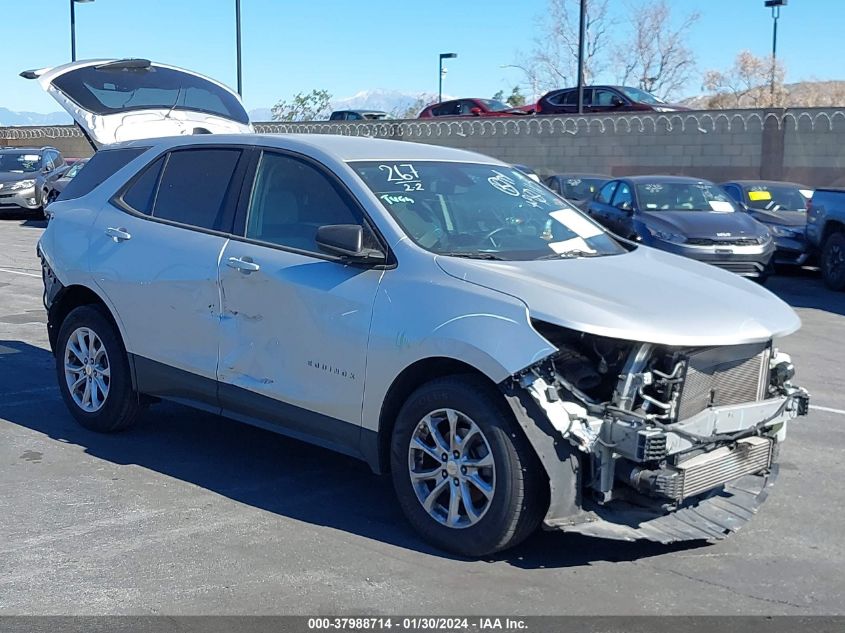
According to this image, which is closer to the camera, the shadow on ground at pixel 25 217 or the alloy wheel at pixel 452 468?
the alloy wheel at pixel 452 468

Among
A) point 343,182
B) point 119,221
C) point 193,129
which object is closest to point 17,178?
point 193,129

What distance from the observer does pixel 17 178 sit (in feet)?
83.4

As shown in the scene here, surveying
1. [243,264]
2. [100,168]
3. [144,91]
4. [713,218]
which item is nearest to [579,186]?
[713,218]

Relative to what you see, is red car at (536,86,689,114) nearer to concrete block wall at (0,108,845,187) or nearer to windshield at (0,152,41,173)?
concrete block wall at (0,108,845,187)

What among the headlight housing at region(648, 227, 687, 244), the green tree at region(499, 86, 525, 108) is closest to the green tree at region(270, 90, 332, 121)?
the green tree at region(499, 86, 525, 108)

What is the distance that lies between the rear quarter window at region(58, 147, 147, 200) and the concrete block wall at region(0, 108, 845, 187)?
20364 millimetres

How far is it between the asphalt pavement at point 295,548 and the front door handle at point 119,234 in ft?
4.22

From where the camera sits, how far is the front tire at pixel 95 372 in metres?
6.53

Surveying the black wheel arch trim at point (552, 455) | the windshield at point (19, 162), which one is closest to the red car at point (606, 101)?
the windshield at point (19, 162)

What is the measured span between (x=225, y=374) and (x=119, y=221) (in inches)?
56.5

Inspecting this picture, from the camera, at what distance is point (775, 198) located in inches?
696

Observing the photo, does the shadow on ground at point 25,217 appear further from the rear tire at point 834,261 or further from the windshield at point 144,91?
the rear tire at point 834,261

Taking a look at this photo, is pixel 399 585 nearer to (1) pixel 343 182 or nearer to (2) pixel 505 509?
(2) pixel 505 509

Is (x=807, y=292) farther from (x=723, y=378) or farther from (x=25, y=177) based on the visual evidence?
(x=25, y=177)
